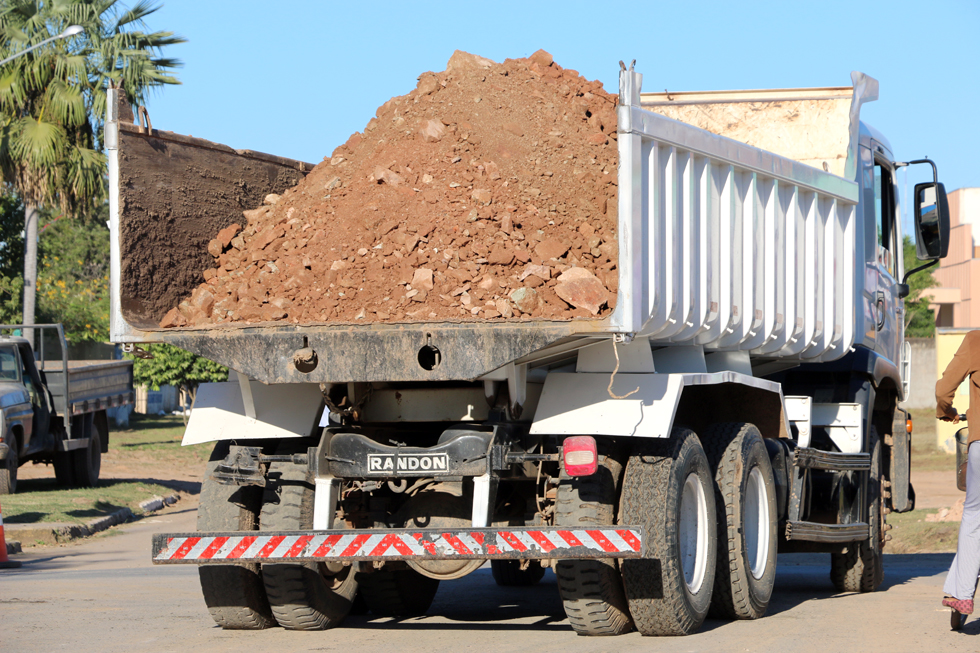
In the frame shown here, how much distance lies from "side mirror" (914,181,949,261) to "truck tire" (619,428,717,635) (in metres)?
4.28

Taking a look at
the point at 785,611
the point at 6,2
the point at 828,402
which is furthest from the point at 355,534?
the point at 6,2

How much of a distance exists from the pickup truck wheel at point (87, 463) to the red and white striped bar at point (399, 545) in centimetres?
1388

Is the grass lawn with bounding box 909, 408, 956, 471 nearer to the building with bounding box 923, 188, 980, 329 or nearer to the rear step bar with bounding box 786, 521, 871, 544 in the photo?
the rear step bar with bounding box 786, 521, 871, 544

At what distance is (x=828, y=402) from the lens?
9812 millimetres

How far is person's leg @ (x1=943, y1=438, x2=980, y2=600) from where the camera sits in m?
6.93

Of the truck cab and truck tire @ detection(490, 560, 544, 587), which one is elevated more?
the truck cab

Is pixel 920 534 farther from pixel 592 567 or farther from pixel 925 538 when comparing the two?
pixel 592 567

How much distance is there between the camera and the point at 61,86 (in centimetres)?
2592

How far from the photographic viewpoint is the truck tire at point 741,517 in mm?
7652

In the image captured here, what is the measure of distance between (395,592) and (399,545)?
1.84 m

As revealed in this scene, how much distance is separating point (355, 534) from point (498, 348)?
1217 mm

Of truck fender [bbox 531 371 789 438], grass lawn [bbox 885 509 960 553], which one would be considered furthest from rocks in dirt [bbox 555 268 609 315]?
grass lawn [bbox 885 509 960 553]

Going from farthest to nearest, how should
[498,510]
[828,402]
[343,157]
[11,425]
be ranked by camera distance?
[11,425], [828,402], [343,157], [498,510]

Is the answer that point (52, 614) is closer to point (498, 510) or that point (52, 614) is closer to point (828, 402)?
point (498, 510)
